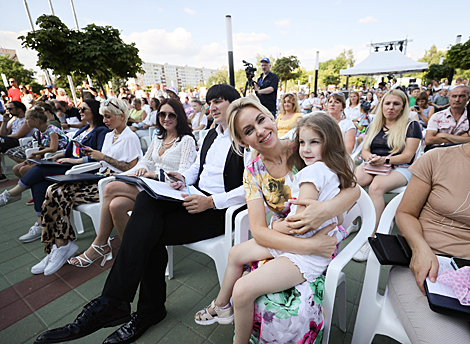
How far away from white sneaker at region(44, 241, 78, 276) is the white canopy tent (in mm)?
12271

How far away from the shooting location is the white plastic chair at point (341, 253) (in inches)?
45.8

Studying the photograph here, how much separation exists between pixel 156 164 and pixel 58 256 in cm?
132

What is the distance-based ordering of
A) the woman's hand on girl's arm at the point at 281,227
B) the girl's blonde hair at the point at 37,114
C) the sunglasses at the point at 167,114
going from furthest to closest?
the girl's blonde hair at the point at 37,114, the sunglasses at the point at 167,114, the woman's hand on girl's arm at the point at 281,227

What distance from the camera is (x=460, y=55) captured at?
10.2 meters

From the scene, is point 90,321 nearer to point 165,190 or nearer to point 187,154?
point 165,190

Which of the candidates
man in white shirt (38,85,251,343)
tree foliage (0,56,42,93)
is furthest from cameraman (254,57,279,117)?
tree foliage (0,56,42,93)

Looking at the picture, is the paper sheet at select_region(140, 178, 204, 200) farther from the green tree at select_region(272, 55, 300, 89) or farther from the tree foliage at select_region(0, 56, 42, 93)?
the tree foliage at select_region(0, 56, 42, 93)

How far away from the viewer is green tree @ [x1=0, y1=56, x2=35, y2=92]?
34844mm

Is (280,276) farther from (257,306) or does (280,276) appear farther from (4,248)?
(4,248)

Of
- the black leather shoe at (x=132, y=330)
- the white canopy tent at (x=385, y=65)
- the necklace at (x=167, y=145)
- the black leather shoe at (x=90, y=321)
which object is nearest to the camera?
the black leather shoe at (x=90, y=321)

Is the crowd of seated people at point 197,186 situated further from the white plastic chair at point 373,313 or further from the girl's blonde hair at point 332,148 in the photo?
the white plastic chair at point 373,313

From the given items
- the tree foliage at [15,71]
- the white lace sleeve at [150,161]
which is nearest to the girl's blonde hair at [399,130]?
the white lace sleeve at [150,161]

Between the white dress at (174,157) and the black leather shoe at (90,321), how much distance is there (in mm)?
1321

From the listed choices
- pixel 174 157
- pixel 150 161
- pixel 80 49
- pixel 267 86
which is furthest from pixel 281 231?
pixel 80 49
